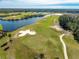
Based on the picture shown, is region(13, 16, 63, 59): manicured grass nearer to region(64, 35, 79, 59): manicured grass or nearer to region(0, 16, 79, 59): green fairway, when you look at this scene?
region(0, 16, 79, 59): green fairway

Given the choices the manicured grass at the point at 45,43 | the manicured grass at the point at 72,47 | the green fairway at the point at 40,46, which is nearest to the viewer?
the green fairway at the point at 40,46

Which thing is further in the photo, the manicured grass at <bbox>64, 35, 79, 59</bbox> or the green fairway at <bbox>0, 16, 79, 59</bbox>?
the manicured grass at <bbox>64, 35, 79, 59</bbox>

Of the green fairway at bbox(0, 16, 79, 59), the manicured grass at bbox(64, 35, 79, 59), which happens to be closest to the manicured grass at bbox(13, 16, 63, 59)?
the green fairway at bbox(0, 16, 79, 59)

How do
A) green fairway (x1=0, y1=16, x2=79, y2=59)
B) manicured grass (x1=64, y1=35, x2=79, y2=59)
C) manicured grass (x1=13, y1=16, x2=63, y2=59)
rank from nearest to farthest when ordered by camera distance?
green fairway (x1=0, y1=16, x2=79, y2=59)
manicured grass (x1=13, y1=16, x2=63, y2=59)
manicured grass (x1=64, y1=35, x2=79, y2=59)

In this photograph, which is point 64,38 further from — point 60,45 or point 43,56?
point 43,56

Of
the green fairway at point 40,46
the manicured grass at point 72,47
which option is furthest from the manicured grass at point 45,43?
the manicured grass at point 72,47

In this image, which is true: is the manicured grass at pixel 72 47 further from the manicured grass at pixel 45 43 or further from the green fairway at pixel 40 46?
the manicured grass at pixel 45 43

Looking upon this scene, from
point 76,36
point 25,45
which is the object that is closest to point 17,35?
point 25,45

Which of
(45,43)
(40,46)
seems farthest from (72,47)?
(40,46)

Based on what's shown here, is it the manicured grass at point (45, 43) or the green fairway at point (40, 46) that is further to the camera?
the manicured grass at point (45, 43)

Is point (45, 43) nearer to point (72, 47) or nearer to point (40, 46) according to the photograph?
point (40, 46)

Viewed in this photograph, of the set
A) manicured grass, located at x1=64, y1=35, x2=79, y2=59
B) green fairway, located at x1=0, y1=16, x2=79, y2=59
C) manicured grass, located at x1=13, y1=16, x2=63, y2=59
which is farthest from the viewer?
manicured grass, located at x1=64, y1=35, x2=79, y2=59
